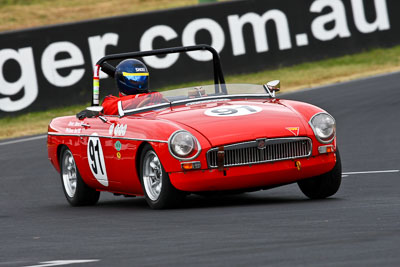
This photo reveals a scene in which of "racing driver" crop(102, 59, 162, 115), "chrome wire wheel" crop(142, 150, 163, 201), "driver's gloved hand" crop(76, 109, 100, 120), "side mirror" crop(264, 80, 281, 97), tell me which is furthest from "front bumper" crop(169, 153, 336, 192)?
"racing driver" crop(102, 59, 162, 115)

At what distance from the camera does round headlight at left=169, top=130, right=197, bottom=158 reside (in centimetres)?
856

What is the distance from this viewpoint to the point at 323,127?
29.3ft

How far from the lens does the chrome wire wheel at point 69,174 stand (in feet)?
35.2

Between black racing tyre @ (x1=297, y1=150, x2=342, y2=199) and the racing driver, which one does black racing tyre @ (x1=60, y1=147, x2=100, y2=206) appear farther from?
black racing tyre @ (x1=297, y1=150, x2=342, y2=199)

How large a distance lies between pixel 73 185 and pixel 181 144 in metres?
2.55

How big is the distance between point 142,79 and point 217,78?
89cm

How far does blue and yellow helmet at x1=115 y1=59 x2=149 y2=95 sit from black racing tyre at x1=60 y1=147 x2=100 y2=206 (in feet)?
2.84

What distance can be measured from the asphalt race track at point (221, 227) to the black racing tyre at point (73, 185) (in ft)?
0.45

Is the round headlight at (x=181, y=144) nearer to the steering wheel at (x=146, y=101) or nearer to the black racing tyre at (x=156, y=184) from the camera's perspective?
the black racing tyre at (x=156, y=184)

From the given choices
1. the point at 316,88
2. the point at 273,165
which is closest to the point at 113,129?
the point at 273,165

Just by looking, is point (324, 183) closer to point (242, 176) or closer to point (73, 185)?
point (242, 176)

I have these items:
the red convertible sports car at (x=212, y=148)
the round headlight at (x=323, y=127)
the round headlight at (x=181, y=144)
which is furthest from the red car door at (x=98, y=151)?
the round headlight at (x=323, y=127)

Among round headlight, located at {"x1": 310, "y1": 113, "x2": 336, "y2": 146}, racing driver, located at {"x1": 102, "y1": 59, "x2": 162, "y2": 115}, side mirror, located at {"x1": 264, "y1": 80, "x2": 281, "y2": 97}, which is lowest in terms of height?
round headlight, located at {"x1": 310, "y1": 113, "x2": 336, "y2": 146}

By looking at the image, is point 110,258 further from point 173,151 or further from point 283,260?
point 173,151
